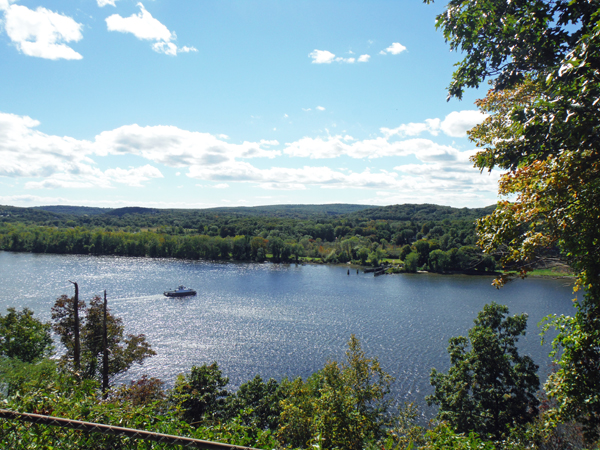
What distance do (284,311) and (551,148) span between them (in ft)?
154

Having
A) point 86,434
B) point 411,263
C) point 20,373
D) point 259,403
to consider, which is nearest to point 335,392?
point 86,434

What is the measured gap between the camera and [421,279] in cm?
7825

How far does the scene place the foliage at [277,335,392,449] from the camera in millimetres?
10438

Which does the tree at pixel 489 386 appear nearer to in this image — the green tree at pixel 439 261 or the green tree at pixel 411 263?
the green tree at pixel 439 261

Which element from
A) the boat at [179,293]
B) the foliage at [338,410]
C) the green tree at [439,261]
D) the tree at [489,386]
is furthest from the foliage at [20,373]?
the green tree at [439,261]

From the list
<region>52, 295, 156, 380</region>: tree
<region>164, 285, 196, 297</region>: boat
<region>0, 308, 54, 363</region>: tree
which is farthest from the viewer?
<region>164, 285, 196, 297</region>: boat

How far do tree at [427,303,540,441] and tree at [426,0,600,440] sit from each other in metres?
13.2

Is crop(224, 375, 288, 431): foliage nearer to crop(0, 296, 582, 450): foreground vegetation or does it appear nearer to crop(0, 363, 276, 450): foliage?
crop(0, 296, 582, 450): foreground vegetation

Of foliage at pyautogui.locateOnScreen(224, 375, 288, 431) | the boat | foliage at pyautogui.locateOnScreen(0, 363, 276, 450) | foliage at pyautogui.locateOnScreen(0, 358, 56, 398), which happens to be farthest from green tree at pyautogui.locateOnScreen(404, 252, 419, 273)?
foliage at pyautogui.locateOnScreen(0, 363, 276, 450)

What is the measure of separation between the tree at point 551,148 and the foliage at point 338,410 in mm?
5216

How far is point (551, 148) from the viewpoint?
5.74 meters

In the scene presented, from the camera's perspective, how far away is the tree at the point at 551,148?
5031 mm

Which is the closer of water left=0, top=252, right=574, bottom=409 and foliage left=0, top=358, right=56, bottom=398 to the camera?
foliage left=0, top=358, right=56, bottom=398

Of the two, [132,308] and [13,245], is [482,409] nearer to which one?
[132,308]
